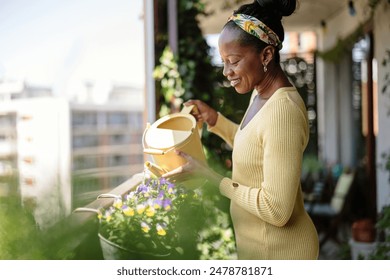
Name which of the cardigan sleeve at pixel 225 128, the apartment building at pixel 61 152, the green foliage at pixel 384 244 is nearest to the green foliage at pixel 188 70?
the apartment building at pixel 61 152

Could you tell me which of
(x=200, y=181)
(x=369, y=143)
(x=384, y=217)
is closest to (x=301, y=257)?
(x=200, y=181)

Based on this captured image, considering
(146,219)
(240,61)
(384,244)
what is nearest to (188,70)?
(146,219)

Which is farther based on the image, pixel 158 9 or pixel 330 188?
pixel 330 188

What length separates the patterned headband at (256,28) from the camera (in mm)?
1761

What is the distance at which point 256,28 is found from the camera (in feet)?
5.78

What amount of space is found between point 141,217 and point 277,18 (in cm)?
87

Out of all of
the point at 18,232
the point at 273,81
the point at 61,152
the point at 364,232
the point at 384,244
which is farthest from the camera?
the point at 364,232

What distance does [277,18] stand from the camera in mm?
1812

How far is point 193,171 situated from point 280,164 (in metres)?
0.31

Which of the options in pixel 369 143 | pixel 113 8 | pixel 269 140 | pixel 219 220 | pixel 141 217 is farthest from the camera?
pixel 369 143

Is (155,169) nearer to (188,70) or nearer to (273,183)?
(273,183)

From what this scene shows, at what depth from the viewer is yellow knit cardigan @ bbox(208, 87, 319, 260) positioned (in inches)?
68.1

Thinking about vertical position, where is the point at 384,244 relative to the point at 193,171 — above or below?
below

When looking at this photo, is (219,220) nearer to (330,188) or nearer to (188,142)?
(188,142)
